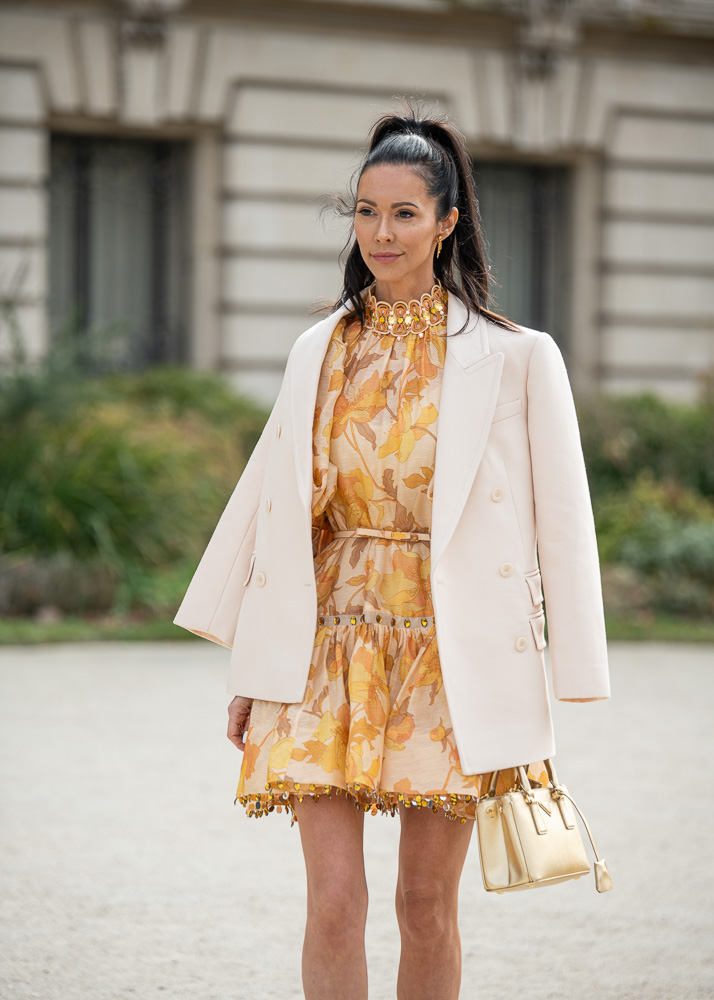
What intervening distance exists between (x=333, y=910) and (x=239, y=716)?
0.53 meters

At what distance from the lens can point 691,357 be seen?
18.4 m

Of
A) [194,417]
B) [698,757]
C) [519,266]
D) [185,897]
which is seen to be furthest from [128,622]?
[519,266]

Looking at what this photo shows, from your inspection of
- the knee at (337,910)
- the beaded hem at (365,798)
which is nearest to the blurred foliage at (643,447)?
the beaded hem at (365,798)

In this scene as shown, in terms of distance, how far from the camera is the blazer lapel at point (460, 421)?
3.17 m

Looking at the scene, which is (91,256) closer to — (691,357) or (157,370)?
(157,370)

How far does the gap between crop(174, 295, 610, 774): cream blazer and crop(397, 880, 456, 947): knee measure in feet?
1.11

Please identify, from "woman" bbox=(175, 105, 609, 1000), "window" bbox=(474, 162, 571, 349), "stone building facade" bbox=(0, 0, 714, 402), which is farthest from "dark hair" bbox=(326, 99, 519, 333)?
"window" bbox=(474, 162, 571, 349)

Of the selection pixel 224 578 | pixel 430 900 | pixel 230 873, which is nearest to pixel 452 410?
pixel 224 578

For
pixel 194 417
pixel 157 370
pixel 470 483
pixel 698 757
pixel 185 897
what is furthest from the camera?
pixel 157 370

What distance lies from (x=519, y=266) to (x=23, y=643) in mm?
10760

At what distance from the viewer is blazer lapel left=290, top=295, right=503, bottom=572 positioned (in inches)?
125

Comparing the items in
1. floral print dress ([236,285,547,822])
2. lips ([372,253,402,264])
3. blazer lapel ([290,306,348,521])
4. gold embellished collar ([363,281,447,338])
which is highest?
lips ([372,253,402,264])

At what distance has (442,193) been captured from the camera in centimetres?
340

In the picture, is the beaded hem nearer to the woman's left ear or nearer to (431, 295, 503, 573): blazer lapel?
(431, 295, 503, 573): blazer lapel
